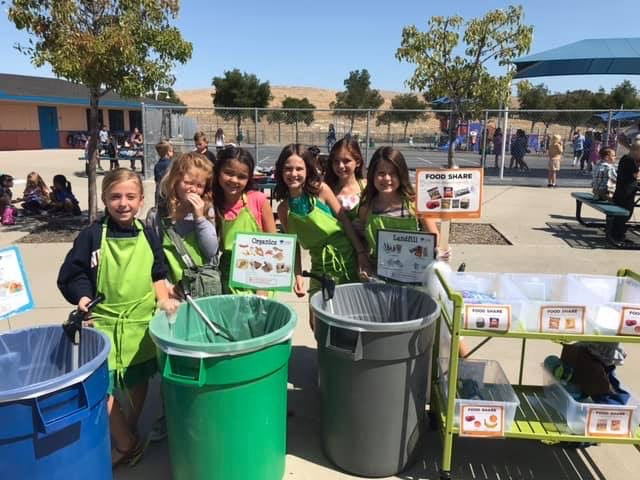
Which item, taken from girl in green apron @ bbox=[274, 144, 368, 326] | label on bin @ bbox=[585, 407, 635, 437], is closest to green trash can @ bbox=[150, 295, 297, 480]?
girl in green apron @ bbox=[274, 144, 368, 326]

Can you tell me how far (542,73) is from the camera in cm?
1631

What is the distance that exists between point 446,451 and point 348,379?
→ 65cm

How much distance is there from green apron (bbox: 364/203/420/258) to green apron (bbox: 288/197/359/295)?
175mm

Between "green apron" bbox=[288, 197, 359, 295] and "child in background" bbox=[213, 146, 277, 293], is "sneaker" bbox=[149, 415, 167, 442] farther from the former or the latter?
"green apron" bbox=[288, 197, 359, 295]

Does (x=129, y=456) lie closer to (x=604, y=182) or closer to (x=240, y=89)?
(x=604, y=182)

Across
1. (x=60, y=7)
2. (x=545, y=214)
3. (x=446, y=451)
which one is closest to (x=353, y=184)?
(x=446, y=451)

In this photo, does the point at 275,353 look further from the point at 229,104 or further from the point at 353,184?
the point at 229,104

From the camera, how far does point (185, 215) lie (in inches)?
125

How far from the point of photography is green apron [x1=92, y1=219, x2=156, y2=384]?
275 cm

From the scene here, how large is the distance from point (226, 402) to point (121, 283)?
90 centimetres

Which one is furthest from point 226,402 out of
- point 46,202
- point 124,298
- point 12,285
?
point 46,202

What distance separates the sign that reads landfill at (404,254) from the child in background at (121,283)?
1.27 metres

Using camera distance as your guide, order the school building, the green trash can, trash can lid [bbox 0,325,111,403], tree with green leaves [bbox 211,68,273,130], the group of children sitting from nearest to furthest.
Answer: the green trash can
trash can lid [bbox 0,325,111,403]
the group of children sitting
the school building
tree with green leaves [bbox 211,68,273,130]

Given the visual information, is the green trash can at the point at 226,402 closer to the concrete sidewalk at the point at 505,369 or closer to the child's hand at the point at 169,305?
the child's hand at the point at 169,305
